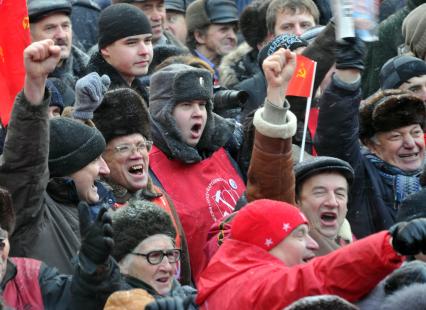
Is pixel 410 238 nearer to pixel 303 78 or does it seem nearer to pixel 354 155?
pixel 354 155

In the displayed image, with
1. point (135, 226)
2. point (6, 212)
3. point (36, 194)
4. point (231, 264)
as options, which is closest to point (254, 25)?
point (135, 226)

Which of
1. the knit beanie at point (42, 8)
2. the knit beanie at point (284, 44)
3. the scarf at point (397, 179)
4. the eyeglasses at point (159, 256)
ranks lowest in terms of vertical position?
the scarf at point (397, 179)

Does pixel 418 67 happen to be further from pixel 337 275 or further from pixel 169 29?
pixel 337 275

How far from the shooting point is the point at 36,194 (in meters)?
6.87

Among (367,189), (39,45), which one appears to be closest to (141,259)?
(39,45)

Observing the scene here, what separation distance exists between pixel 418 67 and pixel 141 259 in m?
3.80

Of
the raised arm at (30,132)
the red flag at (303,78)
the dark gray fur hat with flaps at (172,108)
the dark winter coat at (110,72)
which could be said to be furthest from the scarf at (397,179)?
the raised arm at (30,132)

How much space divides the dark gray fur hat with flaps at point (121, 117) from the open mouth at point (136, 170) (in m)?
0.22

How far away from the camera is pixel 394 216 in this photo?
8.70 metres

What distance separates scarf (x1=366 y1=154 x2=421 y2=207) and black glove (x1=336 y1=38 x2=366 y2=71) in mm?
996

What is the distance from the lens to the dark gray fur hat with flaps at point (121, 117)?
813 cm

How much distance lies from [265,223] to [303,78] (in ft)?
9.01

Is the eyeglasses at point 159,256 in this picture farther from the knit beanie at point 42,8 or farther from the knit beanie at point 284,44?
the knit beanie at point 42,8

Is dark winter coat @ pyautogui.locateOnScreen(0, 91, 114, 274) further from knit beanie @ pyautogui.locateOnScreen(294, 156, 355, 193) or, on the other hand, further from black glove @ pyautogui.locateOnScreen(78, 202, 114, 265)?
knit beanie @ pyautogui.locateOnScreen(294, 156, 355, 193)
